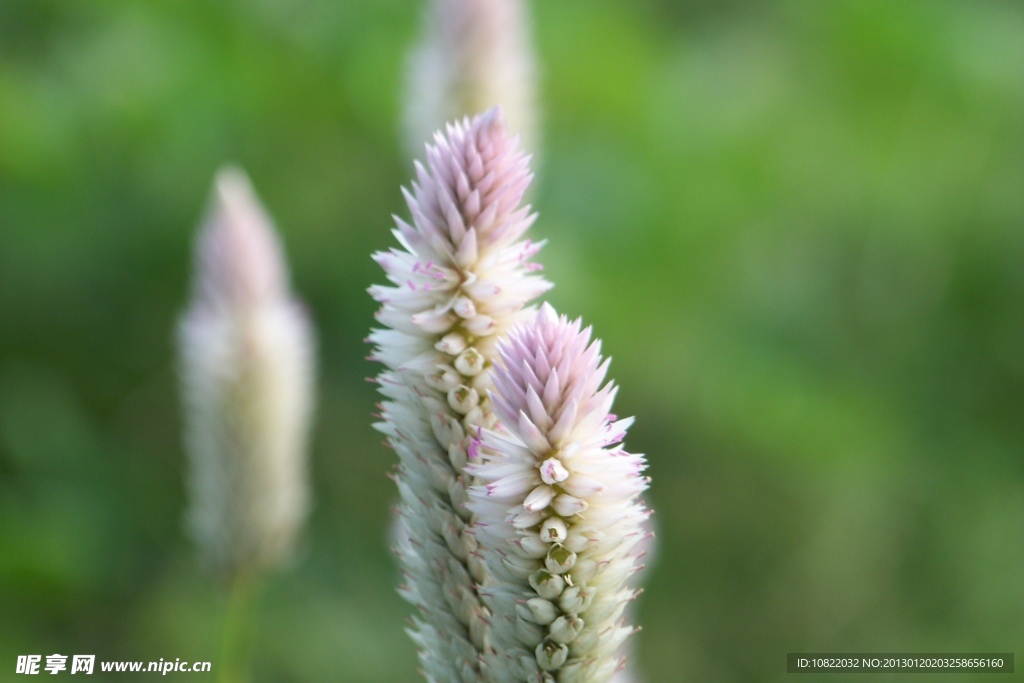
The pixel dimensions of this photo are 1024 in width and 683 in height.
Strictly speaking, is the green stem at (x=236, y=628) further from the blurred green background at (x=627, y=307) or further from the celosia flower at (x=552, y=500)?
the celosia flower at (x=552, y=500)

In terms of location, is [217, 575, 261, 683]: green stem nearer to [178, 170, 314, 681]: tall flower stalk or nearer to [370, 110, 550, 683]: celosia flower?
[178, 170, 314, 681]: tall flower stalk

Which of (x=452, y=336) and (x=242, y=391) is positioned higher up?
(x=242, y=391)

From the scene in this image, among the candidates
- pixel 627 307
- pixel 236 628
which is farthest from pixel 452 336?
pixel 627 307

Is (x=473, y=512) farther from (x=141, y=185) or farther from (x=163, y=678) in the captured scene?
(x=141, y=185)

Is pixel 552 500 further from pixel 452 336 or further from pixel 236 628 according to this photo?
pixel 236 628
